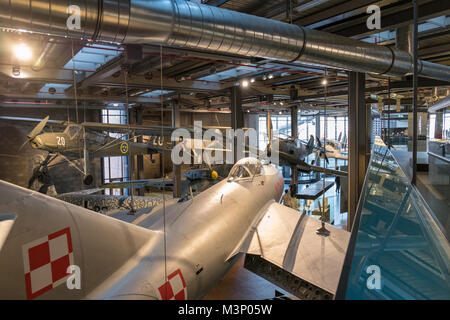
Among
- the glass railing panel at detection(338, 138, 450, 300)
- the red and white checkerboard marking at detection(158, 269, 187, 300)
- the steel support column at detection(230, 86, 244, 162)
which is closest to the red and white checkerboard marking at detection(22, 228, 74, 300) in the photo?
the red and white checkerboard marking at detection(158, 269, 187, 300)

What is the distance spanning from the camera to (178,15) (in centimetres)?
332

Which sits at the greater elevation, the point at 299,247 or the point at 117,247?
the point at 117,247

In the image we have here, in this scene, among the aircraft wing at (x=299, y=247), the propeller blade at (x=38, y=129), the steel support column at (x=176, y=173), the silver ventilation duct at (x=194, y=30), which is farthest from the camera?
the steel support column at (x=176, y=173)

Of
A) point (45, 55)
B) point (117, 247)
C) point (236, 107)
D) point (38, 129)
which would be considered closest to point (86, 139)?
point (38, 129)

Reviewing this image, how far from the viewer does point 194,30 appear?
3.53 m

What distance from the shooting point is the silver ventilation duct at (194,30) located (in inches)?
106

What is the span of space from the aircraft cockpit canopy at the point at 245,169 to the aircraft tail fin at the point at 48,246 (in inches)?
171

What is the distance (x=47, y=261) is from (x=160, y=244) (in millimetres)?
1693

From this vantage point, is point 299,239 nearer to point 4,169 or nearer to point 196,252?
point 196,252

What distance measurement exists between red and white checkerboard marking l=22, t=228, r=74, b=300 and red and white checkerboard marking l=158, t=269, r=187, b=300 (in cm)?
137

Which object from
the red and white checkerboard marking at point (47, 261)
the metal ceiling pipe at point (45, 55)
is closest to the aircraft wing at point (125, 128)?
the metal ceiling pipe at point (45, 55)

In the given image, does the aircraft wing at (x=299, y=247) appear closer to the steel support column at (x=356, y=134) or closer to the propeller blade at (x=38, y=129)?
the steel support column at (x=356, y=134)

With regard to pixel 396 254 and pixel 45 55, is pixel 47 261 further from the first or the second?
pixel 45 55
